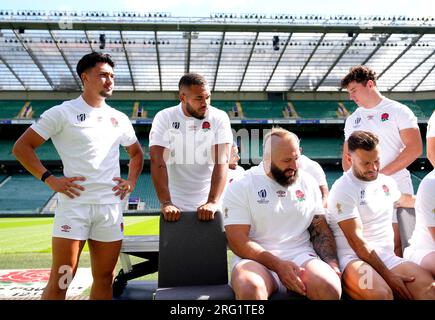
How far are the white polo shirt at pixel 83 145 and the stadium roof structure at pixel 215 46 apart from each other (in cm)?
1759

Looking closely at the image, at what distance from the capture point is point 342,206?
285cm

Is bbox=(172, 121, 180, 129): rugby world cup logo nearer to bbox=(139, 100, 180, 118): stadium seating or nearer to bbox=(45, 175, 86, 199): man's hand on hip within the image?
bbox=(45, 175, 86, 199): man's hand on hip

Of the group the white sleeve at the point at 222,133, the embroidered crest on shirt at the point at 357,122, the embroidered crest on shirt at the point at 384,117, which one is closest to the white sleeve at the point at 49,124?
the white sleeve at the point at 222,133

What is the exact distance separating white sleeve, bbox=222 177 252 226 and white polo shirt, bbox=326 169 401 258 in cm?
59

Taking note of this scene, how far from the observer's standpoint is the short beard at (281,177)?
9.47 feet

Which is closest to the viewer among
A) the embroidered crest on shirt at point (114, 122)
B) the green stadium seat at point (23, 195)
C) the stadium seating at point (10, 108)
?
the embroidered crest on shirt at point (114, 122)

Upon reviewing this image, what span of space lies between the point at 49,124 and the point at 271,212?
1639 millimetres

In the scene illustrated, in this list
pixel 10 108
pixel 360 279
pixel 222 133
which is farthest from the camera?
pixel 10 108

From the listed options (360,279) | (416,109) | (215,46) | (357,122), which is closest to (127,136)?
(360,279)

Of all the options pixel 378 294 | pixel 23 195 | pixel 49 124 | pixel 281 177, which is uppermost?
pixel 23 195

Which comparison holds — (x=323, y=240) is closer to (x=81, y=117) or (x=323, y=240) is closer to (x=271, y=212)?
(x=271, y=212)

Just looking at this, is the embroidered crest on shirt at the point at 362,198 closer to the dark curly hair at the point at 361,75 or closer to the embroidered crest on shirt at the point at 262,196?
the embroidered crest on shirt at the point at 262,196

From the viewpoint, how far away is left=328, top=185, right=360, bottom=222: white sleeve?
2.82 meters

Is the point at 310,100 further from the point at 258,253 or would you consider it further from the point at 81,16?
the point at 258,253
